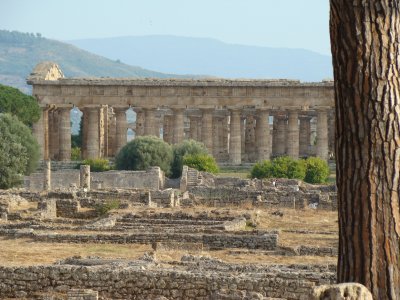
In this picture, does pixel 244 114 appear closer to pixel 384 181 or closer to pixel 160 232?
pixel 160 232

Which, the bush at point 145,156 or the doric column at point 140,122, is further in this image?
the doric column at point 140,122

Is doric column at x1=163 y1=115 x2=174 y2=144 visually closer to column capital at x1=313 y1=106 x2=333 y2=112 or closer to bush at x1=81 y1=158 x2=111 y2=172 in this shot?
column capital at x1=313 y1=106 x2=333 y2=112

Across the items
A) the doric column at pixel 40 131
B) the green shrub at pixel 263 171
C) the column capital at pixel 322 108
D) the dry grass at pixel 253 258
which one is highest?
the column capital at pixel 322 108

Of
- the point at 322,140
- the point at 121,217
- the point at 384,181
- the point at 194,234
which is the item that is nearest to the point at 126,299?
the point at 384,181

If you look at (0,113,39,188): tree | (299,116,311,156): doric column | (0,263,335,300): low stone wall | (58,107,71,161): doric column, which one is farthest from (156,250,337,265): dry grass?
(299,116,311,156): doric column

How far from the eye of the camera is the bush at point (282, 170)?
2712 inches

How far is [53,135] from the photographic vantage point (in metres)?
101

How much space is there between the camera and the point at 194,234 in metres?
31.8

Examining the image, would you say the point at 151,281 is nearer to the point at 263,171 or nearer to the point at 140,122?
the point at 263,171

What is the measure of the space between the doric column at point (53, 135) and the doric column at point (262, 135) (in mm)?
14658

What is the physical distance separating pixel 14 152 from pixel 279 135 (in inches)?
1523

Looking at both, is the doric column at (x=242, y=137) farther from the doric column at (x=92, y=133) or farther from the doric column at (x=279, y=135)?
the doric column at (x=92, y=133)

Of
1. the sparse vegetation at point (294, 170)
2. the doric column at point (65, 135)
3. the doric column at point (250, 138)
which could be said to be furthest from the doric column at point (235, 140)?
the sparse vegetation at point (294, 170)

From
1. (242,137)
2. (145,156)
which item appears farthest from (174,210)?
(242,137)
